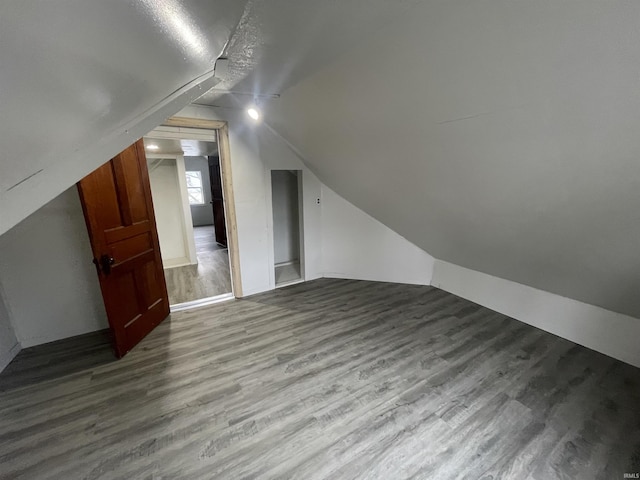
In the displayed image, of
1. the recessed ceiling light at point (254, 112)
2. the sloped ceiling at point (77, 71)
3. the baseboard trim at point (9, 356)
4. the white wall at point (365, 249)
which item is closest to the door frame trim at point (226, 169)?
the recessed ceiling light at point (254, 112)

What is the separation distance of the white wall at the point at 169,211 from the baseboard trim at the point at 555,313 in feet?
14.9

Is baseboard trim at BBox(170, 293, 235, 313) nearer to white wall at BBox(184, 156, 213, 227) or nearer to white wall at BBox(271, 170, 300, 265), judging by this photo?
white wall at BBox(271, 170, 300, 265)

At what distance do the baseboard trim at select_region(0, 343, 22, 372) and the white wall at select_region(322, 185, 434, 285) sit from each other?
336 cm

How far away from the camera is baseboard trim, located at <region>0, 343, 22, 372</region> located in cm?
216

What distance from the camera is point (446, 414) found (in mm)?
1712

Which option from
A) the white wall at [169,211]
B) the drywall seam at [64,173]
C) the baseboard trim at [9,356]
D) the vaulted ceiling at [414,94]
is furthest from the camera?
the white wall at [169,211]

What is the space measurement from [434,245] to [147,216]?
329 centimetres

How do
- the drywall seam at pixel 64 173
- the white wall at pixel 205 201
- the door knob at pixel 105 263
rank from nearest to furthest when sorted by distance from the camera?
the drywall seam at pixel 64 173
the door knob at pixel 105 263
the white wall at pixel 205 201

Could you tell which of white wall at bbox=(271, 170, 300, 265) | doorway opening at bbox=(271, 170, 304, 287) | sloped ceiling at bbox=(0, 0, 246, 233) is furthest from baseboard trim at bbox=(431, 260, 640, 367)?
sloped ceiling at bbox=(0, 0, 246, 233)

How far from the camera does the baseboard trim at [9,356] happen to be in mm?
2158

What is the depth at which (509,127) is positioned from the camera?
1283 mm

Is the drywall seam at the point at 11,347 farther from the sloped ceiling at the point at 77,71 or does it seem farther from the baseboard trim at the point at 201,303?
the sloped ceiling at the point at 77,71

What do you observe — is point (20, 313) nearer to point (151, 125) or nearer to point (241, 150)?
point (151, 125)

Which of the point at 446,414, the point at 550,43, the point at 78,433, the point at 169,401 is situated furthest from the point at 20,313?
the point at 550,43
